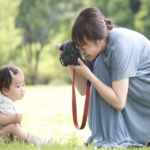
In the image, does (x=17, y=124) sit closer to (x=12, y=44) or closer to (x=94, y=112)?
(x=94, y=112)

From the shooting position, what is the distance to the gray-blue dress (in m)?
3.09

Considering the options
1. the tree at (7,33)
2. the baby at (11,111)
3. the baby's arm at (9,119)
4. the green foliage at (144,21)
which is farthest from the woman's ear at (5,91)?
the tree at (7,33)

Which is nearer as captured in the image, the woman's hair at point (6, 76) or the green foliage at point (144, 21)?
the woman's hair at point (6, 76)

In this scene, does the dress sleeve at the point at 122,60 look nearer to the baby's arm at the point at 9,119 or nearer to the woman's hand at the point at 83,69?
the woman's hand at the point at 83,69

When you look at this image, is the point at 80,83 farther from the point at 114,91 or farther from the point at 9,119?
the point at 9,119

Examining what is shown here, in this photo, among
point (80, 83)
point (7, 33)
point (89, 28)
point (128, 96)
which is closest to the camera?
point (89, 28)

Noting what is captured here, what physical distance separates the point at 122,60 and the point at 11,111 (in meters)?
1.04

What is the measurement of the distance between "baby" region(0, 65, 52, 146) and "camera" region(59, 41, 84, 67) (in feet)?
1.48

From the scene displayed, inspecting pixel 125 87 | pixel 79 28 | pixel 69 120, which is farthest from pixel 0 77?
pixel 69 120

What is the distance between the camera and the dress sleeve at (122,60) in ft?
10.0

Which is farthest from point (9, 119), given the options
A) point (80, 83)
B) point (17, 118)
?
point (80, 83)

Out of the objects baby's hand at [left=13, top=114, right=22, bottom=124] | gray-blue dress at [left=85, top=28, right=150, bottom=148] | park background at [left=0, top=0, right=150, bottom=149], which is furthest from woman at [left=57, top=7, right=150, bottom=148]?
park background at [left=0, top=0, right=150, bottom=149]

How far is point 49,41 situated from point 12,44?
650 cm

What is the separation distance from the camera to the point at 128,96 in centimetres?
325
